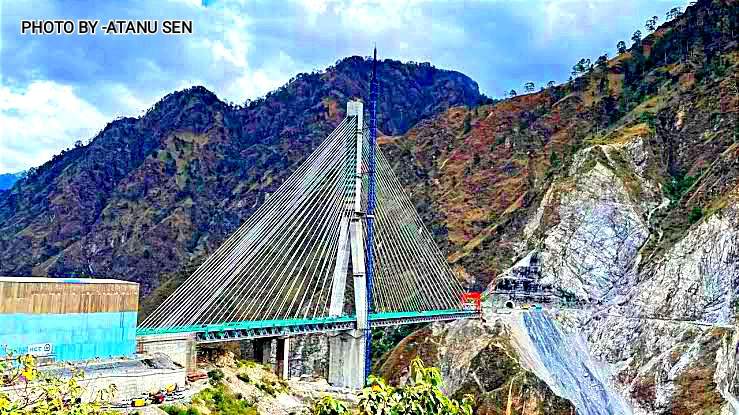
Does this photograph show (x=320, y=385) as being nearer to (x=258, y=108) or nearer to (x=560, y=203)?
(x=560, y=203)

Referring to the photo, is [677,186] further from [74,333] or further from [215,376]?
[74,333]

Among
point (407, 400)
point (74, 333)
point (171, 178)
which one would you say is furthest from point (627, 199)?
point (171, 178)

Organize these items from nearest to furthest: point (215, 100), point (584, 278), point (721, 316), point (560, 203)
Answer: point (721, 316), point (584, 278), point (560, 203), point (215, 100)

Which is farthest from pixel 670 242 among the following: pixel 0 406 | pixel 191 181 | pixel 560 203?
pixel 191 181


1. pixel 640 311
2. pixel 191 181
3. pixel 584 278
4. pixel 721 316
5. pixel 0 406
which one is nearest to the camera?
pixel 0 406

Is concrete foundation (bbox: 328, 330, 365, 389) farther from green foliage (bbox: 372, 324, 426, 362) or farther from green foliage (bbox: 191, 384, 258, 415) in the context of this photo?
green foliage (bbox: 191, 384, 258, 415)

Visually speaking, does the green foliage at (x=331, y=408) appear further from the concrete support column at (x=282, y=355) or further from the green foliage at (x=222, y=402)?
the concrete support column at (x=282, y=355)
